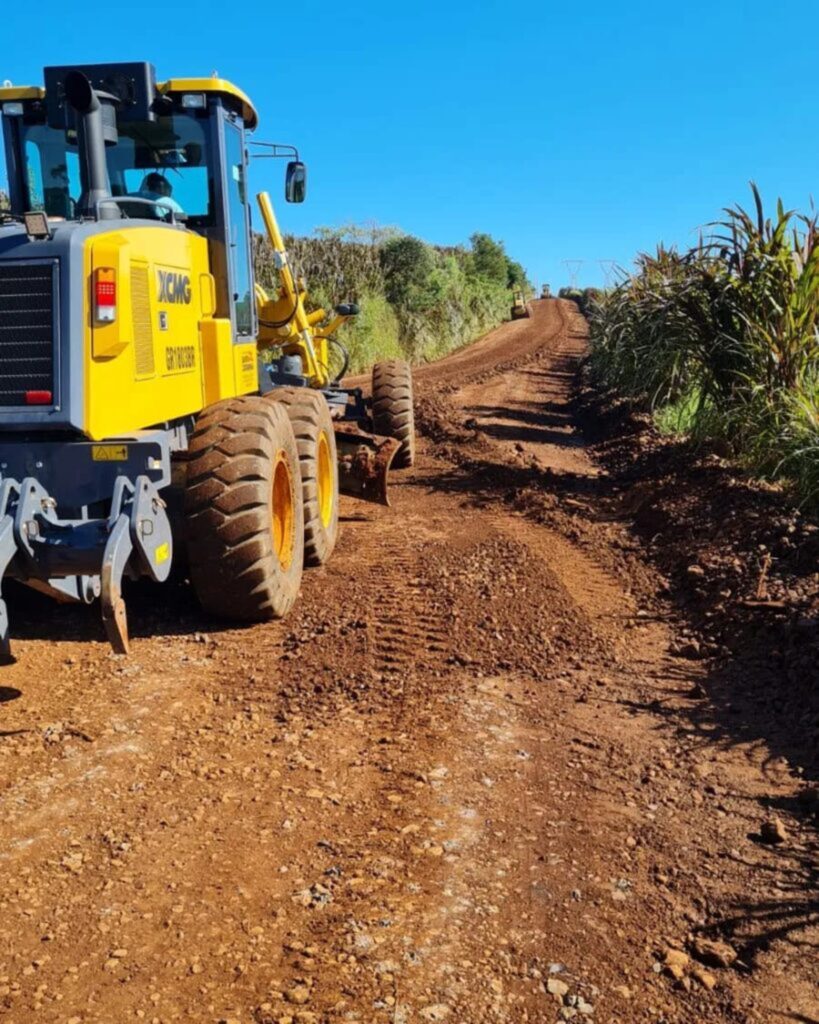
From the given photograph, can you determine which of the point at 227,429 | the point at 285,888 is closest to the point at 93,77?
the point at 227,429

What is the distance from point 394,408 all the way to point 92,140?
17.9ft

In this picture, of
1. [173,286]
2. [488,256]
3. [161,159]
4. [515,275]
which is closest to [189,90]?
[161,159]

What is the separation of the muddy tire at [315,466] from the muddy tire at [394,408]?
9.75 feet

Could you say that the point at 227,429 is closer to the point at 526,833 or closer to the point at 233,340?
the point at 233,340

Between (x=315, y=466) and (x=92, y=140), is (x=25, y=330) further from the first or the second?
(x=315, y=466)

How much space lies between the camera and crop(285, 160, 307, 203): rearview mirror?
691 cm

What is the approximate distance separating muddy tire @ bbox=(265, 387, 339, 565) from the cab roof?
1908mm

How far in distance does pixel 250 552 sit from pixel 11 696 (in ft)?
4.33

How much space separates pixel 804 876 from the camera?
2.88 metres

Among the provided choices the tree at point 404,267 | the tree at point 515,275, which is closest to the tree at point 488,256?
the tree at point 515,275

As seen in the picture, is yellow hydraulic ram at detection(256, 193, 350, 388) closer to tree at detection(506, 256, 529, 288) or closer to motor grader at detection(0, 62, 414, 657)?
motor grader at detection(0, 62, 414, 657)

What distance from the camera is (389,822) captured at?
3148mm

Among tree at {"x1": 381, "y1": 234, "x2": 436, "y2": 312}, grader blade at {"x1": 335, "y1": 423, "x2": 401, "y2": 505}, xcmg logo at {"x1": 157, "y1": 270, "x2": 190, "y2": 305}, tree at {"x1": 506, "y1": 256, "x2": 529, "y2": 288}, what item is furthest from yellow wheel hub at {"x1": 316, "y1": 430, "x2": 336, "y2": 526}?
tree at {"x1": 506, "y1": 256, "x2": 529, "y2": 288}

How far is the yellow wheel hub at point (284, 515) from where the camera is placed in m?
5.23
